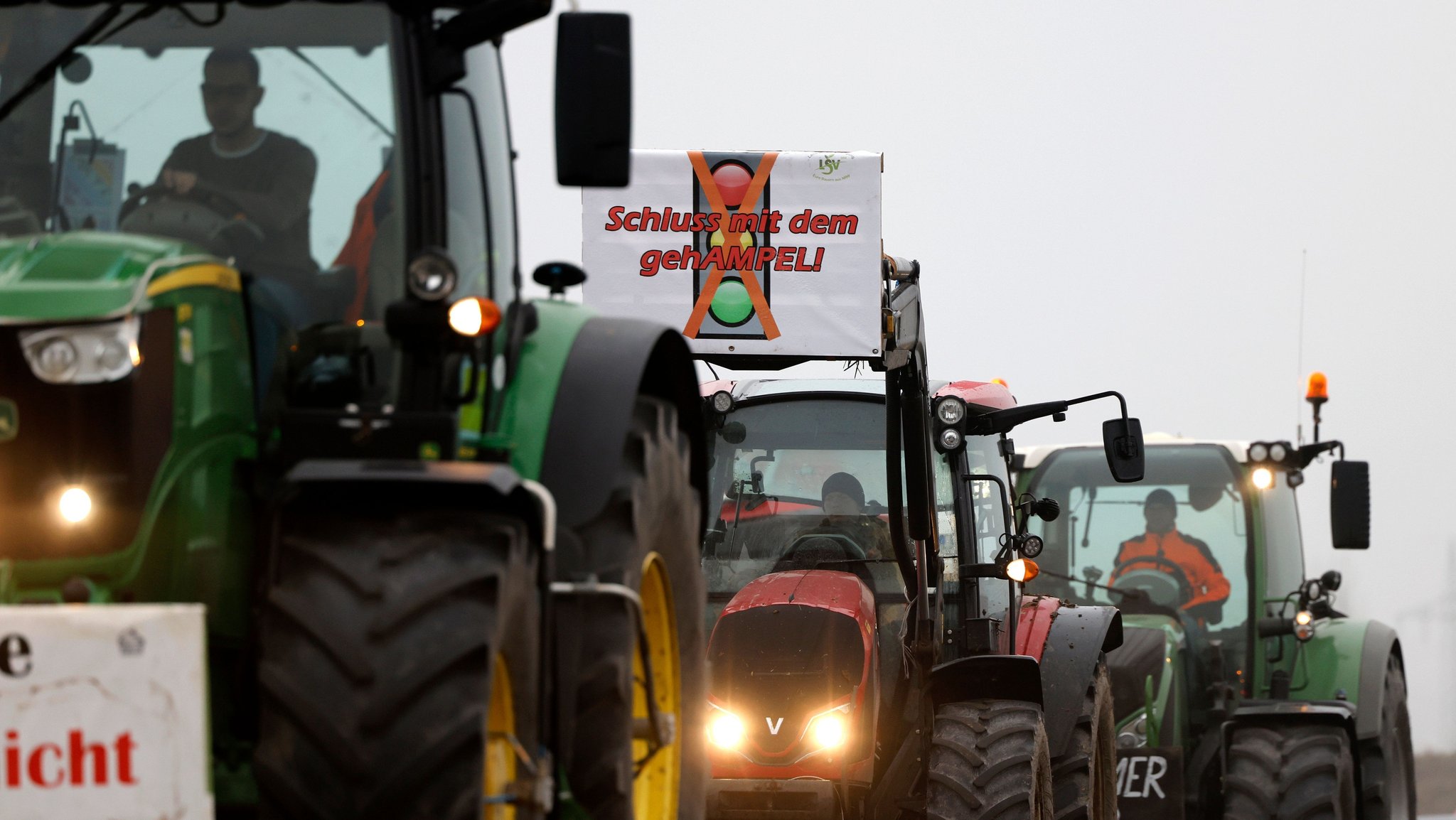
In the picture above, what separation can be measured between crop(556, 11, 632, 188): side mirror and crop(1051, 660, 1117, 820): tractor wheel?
4.45 m

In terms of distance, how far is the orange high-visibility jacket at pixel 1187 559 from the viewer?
1153 centimetres

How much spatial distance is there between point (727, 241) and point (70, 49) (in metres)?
3.91

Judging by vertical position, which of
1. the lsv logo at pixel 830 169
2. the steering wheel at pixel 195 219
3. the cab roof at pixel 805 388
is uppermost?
the lsv logo at pixel 830 169

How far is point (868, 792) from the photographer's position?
7.05m

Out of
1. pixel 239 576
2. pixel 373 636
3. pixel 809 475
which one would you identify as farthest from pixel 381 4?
pixel 809 475

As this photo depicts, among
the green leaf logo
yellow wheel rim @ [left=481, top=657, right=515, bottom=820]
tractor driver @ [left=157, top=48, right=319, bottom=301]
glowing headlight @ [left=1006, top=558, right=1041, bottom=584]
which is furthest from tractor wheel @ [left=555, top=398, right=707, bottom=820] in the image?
glowing headlight @ [left=1006, top=558, right=1041, bottom=584]

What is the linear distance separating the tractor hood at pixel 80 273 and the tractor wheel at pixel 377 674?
548 millimetres

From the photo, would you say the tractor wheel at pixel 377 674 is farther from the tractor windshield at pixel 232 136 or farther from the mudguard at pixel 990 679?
the mudguard at pixel 990 679

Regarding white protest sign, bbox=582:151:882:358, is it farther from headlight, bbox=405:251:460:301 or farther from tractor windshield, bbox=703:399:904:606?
headlight, bbox=405:251:460:301

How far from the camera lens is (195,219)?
3861 millimetres

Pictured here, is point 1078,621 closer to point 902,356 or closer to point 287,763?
point 902,356

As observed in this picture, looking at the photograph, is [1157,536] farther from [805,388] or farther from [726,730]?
[726,730]

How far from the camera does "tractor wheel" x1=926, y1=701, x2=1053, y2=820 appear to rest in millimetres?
6746

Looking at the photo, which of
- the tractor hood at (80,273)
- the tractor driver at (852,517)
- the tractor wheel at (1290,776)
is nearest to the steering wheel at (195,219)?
the tractor hood at (80,273)
